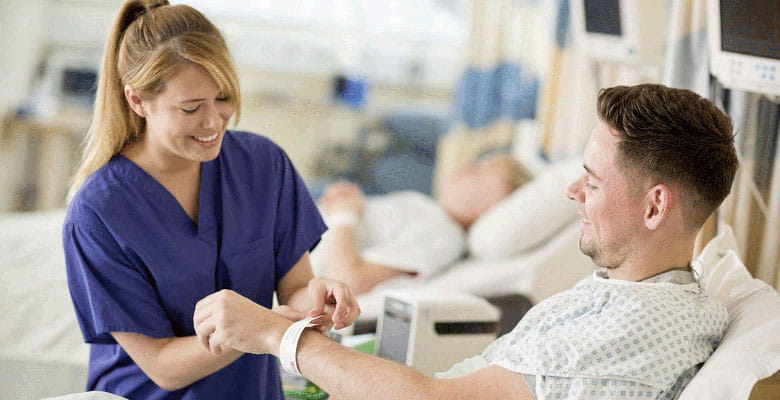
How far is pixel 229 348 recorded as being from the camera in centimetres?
120

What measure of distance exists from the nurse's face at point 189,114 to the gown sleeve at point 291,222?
0.63 feet

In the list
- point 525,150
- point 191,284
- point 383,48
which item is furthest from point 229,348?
point 383,48

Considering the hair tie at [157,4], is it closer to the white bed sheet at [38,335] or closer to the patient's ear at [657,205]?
the patient's ear at [657,205]

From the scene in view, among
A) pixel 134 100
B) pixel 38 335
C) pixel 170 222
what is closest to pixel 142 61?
pixel 134 100

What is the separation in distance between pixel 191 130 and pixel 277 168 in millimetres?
228

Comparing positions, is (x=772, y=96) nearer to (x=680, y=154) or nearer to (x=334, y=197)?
(x=680, y=154)

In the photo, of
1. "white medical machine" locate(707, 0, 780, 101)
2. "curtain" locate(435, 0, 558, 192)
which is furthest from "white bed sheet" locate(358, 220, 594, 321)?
"curtain" locate(435, 0, 558, 192)

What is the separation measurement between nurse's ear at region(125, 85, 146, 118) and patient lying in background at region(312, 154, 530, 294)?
1345 mm

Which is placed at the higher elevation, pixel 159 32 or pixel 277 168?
pixel 159 32

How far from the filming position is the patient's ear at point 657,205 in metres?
1.11

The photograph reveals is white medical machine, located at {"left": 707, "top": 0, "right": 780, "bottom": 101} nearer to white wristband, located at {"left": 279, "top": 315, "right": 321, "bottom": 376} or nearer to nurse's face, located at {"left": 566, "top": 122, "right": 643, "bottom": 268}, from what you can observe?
nurse's face, located at {"left": 566, "top": 122, "right": 643, "bottom": 268}

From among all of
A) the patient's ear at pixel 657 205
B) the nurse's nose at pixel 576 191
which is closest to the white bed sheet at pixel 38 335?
the nurse's nose at pixel 576 191

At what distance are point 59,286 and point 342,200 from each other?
1085mm

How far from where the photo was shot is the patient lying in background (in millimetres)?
2664
